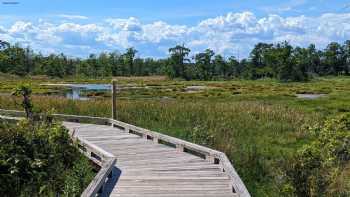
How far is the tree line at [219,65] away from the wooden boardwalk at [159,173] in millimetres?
75873

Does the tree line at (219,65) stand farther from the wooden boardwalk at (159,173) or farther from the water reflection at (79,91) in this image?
the wooden boardwalk at (159,173)

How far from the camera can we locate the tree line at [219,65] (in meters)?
A: 87.1

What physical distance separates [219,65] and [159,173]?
9232 centimetres

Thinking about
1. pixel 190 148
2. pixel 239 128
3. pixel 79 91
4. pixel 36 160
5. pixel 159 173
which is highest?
pixel 36 160

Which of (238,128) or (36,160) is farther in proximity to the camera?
(238,128)

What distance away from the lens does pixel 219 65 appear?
99.9 metres

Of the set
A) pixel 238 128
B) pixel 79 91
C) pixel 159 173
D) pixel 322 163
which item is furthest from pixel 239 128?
pixel 79 91

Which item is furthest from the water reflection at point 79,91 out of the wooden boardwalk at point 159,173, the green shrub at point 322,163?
the green shrub at point 322,163

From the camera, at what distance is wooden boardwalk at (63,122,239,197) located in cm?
716

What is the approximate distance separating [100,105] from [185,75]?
254 feet

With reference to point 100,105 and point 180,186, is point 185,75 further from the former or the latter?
point 180,186

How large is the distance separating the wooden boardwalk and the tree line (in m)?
75.9

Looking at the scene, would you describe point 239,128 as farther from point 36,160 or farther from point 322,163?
point 36,160

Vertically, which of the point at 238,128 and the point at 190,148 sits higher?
the point at 190,148
